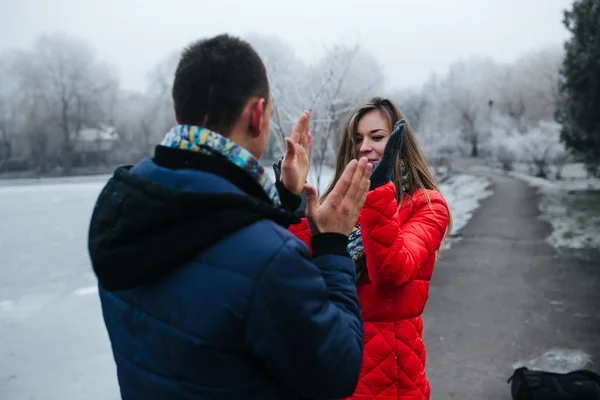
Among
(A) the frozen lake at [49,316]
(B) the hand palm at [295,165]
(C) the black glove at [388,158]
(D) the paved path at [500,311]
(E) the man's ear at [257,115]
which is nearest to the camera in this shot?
(E) the man's ear at [257,115]

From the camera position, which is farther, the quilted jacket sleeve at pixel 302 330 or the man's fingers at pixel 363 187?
the man's fingers at pixel 363 187

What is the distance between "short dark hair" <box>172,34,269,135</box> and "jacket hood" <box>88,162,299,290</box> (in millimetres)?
187

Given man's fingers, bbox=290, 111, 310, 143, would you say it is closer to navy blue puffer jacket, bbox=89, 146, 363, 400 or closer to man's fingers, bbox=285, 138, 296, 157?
man's fingers, bbox=285, 138, 296, 157

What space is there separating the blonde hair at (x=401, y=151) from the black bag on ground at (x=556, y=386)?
5.77 ft

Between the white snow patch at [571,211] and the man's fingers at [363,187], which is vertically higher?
the man's fingers at [363,187]

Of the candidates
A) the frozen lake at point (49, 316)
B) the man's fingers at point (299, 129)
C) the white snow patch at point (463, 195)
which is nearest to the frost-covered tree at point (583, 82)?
the white snow patch at point (463, 195)

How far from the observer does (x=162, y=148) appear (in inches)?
40.3

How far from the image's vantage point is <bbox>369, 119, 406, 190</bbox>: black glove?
1.50 metres

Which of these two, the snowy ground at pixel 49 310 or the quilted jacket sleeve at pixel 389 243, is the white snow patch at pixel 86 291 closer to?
the snowy ground at pixel 49 310

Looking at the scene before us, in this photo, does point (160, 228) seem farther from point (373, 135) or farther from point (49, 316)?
point (49, 316)

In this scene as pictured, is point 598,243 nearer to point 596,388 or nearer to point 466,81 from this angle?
point 596,388

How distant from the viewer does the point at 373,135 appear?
77.7 inches

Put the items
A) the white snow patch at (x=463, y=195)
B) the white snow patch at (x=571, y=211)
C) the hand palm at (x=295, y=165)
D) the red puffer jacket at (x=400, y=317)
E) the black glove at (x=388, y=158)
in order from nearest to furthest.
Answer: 1. the hand palm at (x=295, y=165)
2. the black glove at (x=388, y=158)
3. the red puffer jacket at (x=400, y=317)
4. the white snow patch at (x=571, y=211)
5. the white snow patch at (x=463, y=195)

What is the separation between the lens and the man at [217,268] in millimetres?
896
